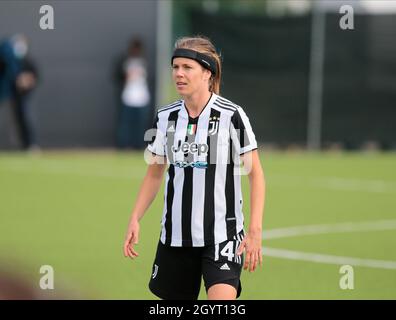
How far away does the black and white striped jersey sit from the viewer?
6.30 metres

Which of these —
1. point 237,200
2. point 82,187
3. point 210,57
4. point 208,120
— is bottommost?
point 82,187

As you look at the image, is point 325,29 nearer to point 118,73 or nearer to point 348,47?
point 348,47

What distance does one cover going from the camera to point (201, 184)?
20.7 ft

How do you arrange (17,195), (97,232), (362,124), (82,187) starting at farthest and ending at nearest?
(362,124), (82,187), (17,195), (97,232)

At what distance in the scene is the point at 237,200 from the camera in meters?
6.39

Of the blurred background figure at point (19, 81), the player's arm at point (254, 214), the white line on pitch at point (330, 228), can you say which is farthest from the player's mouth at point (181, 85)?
the blurred background figure at point (19, 81)

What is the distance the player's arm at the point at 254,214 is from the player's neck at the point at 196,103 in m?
0.44

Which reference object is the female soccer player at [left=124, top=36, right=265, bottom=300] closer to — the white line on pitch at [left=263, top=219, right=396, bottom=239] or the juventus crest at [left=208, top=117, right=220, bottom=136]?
the juventus crest at [left=208, top=117, right=220, bottom=136]

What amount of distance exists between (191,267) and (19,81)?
51.5 feet

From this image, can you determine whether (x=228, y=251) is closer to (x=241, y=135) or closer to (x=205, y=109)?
(x=241, y=135)

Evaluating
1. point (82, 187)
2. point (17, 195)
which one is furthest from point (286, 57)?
point (17, 195)

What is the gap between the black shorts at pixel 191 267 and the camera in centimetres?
621

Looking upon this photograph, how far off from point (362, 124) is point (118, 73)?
19.0ft

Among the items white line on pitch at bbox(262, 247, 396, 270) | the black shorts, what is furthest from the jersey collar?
white line on pitch at bbox(262, 247, 396, 270)
